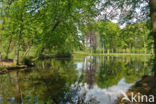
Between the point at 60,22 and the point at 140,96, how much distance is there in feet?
49.8

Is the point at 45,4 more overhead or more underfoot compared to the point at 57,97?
more overhead

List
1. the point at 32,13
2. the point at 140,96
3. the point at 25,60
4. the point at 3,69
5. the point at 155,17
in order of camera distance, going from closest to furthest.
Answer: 1. the point at 155,17
2. the point at 140,96
3. the point at 3,69
4. the point at 32,13
5. the point at 25,60

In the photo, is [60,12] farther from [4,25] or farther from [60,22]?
[4,25]

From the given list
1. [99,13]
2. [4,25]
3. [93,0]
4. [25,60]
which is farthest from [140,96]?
[4,25]

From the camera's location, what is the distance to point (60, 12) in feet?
54.3

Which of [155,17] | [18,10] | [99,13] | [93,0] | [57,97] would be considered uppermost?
[18,10]

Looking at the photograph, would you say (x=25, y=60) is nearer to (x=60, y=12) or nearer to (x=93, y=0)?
(x=60, y=12)

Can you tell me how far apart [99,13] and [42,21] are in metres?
9.59

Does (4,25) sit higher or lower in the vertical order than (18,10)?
lower

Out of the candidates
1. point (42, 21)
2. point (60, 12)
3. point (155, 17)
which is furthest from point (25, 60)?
point (155, 17)

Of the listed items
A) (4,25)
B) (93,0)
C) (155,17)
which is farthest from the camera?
(4,25)

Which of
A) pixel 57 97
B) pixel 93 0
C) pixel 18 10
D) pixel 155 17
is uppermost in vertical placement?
pixel 18 10

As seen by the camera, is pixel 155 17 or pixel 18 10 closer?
pixel 155 17

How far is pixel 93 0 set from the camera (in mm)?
11586
